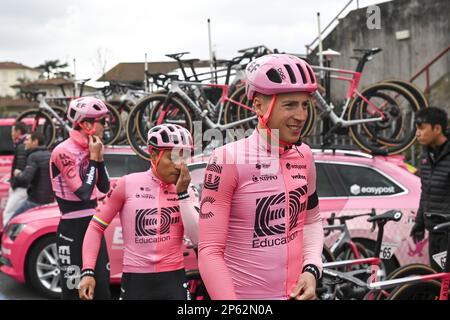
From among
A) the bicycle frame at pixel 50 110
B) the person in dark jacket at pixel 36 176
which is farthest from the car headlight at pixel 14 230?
the bicycle frame at pixel 50 110

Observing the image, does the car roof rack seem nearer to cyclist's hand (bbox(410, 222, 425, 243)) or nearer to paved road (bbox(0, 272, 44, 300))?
cyclist's hand (bbox(410, 222, 425, 243))

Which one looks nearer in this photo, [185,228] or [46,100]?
[185,228]

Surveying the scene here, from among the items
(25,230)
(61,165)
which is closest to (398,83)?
(61,165)

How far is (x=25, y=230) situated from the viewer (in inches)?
296

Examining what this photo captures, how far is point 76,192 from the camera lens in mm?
5164

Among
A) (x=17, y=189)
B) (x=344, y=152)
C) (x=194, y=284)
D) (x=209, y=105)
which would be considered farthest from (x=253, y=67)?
(x=17, y=189)

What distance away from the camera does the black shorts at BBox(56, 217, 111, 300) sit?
506 centimetres

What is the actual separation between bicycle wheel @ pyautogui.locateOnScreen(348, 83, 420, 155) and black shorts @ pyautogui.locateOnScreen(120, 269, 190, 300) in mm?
4239

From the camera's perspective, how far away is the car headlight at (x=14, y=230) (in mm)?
7578

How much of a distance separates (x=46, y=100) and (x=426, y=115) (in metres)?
7.10

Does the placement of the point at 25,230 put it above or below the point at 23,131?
below

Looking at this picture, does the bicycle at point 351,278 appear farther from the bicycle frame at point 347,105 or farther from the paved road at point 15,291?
the paved road at point 15,291

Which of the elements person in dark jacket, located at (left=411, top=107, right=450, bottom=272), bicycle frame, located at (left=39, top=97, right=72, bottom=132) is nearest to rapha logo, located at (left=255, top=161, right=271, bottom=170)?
person in dark jacket, located at (left=411, top=107, right=450, bottom=272)
